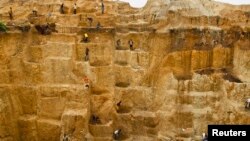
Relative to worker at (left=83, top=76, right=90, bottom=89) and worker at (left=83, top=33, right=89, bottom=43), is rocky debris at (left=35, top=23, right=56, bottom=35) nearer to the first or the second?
worker at (left=83, top=33, right=89, bottom=43)

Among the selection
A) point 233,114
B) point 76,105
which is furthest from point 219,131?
point 76,105

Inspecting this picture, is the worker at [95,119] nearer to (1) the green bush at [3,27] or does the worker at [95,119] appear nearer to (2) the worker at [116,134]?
(2) the worker at [116,134]

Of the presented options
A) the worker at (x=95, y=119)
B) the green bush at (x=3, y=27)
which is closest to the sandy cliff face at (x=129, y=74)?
the worker at (x=95, y=119)

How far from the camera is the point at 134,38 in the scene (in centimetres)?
2892

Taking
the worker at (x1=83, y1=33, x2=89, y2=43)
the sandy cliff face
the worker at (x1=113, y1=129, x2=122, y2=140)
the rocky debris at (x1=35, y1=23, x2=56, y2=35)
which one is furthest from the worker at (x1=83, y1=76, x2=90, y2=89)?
the rocky debris at (x1=35, y1=23, x2=56, y2=35)

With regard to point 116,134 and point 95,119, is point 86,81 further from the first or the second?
point 116,134

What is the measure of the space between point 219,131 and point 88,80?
36.4 ft

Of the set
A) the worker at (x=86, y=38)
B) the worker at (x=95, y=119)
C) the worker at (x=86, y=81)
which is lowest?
the worker at (x=95, y=119)

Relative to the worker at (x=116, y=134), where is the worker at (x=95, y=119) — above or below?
above

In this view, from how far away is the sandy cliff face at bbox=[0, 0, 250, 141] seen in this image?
27.3m

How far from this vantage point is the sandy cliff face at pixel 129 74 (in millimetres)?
27266

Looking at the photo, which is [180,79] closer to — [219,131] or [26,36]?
[219,131]

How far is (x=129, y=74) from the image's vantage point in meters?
28.7

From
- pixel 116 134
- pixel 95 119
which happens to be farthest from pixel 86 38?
pixel 116 134
